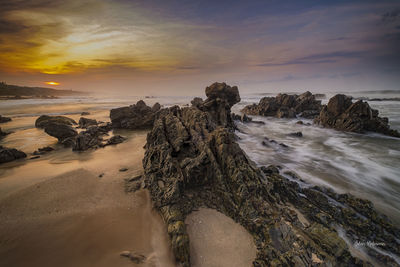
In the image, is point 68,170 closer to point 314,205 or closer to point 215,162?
point 215,162

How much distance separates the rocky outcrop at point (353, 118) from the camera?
16.4m

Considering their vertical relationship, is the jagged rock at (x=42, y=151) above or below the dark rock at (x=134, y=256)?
above

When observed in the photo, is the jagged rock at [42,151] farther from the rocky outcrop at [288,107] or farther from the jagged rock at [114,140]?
the rocky outcrop at [288,107]

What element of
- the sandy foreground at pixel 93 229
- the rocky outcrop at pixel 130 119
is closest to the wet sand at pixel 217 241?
the sandy foreground at pixel 93 229

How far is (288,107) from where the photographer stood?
97.0 ft

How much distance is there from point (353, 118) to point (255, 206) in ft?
66.3

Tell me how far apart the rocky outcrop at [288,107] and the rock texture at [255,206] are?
24017 mm

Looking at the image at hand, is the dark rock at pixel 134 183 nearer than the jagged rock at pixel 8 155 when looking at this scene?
Yes

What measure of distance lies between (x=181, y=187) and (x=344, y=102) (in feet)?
73.0

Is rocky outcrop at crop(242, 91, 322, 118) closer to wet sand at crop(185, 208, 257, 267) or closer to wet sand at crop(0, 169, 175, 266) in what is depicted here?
wet sand at crop(185, 208, 257, 267)

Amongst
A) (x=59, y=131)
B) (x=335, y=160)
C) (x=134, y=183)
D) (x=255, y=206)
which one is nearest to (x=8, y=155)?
(x=59, y=131)

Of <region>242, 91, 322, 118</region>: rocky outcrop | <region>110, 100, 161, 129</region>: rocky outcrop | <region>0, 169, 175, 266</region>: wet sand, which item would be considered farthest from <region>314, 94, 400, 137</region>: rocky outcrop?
<region>0, 169, 175, 266</region>: wet sand

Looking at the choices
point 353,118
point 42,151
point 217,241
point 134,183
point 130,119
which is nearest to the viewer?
point 217,241

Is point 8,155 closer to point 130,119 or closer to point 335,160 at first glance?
point 130,119
